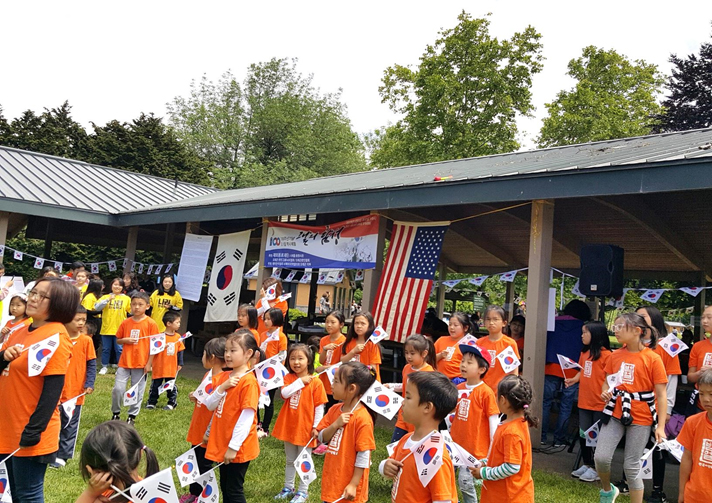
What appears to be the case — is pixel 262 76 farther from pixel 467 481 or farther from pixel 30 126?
pixel 467 481

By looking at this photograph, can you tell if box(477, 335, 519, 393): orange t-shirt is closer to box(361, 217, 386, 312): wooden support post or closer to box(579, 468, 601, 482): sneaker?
box(579, 468, 601, 482): sneaker

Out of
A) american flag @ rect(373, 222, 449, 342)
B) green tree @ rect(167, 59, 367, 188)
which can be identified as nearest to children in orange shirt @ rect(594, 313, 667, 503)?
american flag @ rect(373, 222, 449, 342)

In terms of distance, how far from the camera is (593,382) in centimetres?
619

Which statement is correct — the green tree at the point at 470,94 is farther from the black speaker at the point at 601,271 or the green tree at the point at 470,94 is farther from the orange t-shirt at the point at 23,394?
the orange t-shirt at the point at 23,394

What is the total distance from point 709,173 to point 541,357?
290cm

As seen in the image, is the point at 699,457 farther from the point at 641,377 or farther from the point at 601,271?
the point at 601,271

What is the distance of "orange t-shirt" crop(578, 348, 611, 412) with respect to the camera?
6148 mm

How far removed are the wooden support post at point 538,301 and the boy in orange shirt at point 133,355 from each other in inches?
185

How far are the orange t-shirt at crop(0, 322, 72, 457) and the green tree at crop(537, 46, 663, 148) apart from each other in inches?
942

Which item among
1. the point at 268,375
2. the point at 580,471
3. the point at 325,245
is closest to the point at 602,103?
the point at 325,245

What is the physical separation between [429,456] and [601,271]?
4.82 meters

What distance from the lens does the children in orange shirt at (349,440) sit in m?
3.64

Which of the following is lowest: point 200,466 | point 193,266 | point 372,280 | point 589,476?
point 589,476

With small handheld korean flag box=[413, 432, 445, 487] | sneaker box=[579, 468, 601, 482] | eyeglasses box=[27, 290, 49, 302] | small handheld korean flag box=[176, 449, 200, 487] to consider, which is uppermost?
eyeglasses box=[27, 290, 49, 302]
